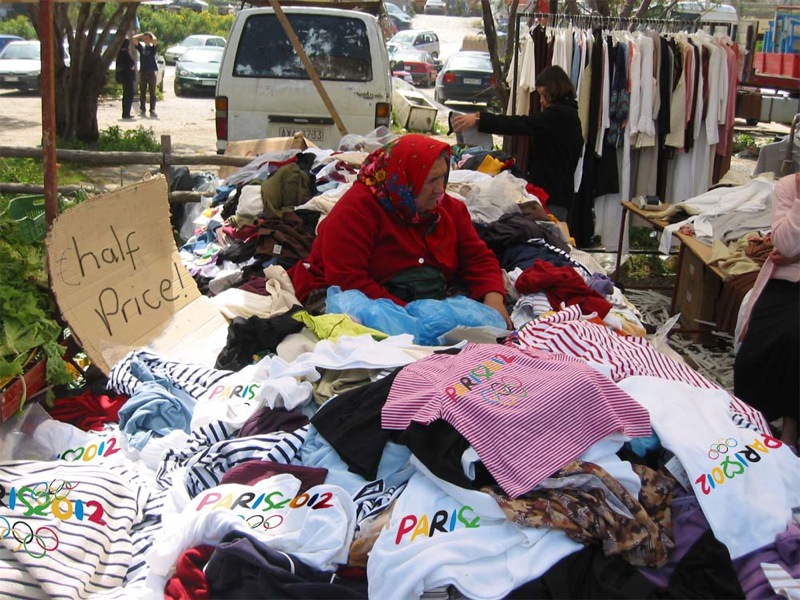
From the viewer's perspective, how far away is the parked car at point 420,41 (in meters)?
31.8

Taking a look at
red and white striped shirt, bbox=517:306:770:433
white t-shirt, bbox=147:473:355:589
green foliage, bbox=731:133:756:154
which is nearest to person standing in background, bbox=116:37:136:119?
green foliage, bbox=731:133:756:154

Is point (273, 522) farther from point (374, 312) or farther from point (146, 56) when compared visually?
point (146, 56)

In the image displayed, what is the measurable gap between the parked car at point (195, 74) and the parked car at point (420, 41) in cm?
952

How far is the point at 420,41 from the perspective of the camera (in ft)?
106

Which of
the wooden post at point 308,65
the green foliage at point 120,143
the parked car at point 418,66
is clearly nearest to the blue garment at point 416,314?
the wooden post at point 308,65

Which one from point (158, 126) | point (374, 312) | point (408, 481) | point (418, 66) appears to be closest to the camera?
point (408, 481)

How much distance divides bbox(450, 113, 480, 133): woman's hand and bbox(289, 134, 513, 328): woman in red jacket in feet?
7.24

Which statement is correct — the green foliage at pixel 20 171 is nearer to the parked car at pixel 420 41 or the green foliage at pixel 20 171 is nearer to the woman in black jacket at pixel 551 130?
the woman in black jacket at pixel 551 130

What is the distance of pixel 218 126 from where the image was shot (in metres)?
7.99

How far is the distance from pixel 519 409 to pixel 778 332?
2410 millimetres

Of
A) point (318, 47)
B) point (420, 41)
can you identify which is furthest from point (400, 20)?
point (318, 47)

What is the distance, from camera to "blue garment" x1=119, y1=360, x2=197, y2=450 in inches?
120

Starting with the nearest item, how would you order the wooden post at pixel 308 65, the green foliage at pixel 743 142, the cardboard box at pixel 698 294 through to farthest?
the cardboard box at pixel 698 294, the wooden post at pixel 308 65, the green foliage at pixel 743 142

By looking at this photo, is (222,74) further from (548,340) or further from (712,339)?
(548,340)
